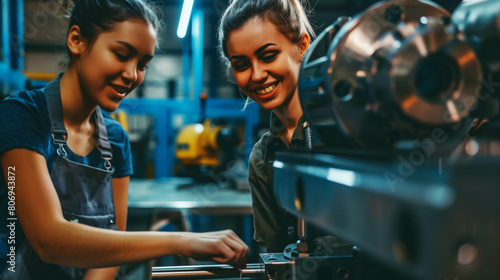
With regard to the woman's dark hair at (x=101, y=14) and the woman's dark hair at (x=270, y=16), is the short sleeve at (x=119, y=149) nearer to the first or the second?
the woman's dark hair at (x=101, y=14)

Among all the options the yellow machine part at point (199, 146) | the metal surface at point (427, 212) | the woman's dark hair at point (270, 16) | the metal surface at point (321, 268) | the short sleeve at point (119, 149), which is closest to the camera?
the metal surface at point (427, 212)

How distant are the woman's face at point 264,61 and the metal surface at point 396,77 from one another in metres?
0.60

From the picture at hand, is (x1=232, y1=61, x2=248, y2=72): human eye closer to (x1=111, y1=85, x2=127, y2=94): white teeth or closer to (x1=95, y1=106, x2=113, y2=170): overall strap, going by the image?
(x1=111, y1=85, x2=127, y2=94): white teeth

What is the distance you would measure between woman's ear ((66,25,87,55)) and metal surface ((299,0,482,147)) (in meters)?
0.85

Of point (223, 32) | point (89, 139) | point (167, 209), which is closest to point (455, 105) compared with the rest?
point (223, 32)

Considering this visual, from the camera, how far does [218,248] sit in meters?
0.73

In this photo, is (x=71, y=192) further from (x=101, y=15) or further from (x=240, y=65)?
(x=240, y=65)

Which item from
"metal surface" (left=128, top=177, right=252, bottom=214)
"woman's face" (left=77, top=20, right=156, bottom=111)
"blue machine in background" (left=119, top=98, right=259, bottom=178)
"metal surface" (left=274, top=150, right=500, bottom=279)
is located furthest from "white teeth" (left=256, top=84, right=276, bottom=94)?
"blue machine in background" (left=119, top=98, right=259, bottom=178)

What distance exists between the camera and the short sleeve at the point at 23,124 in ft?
2.98

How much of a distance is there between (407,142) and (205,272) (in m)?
0.50

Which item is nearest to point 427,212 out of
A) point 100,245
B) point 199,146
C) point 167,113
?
point 100,245

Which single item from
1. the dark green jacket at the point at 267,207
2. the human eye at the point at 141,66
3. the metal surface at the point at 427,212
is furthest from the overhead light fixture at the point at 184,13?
the metal surface at the point at 427,212

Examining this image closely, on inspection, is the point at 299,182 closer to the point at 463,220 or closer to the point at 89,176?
the point at 463,220

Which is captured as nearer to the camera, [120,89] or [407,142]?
[407,142]
